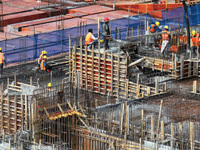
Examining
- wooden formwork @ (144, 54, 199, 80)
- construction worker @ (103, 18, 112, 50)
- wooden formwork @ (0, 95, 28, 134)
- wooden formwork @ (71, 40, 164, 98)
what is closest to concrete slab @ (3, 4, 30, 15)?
wooden formwork @ (71, 40, 164, 98)

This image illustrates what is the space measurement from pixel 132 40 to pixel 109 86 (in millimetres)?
5468

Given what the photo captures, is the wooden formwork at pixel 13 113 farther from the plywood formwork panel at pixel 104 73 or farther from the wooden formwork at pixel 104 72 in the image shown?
the plywood formwork panel at pixel 104 73

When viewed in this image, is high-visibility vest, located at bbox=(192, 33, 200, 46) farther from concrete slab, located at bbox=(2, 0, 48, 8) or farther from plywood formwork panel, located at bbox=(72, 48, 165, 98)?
concrete slab, located at bbox=(2, 0, 48, 8)

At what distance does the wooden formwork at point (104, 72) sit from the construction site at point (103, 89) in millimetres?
58

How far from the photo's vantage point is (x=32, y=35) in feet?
179

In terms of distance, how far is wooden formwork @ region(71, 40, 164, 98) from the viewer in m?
42.3

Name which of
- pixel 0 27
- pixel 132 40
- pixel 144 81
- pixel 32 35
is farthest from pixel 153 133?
pixel 0 27

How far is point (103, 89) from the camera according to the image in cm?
4378

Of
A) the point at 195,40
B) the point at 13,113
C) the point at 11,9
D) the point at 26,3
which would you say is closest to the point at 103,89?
the point at 195,40

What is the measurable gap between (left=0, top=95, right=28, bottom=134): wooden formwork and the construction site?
0.20ft

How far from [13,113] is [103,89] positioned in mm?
6845

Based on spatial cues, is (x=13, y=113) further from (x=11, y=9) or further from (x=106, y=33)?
(x=11, y=9)

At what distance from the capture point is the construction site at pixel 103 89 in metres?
35.8

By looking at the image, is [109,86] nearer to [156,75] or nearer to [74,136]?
[156,75]
